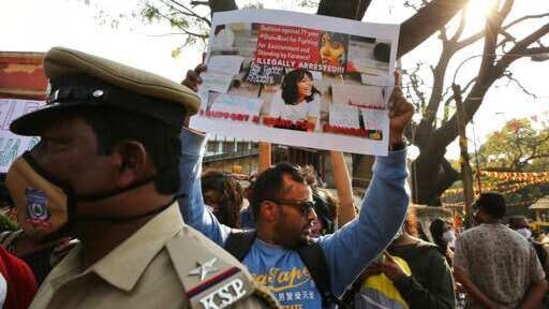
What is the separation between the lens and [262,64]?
221 cm

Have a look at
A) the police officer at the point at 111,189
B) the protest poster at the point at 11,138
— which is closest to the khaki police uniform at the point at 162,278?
the police officer at the point at 111,189

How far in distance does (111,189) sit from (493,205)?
11.9ft

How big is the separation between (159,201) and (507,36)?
13517mm

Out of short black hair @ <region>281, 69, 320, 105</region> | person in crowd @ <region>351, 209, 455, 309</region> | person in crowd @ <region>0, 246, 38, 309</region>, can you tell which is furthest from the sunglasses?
person in crowd @ <region>0, 246, 38, 309</region>

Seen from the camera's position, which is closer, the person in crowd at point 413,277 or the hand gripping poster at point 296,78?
the hand gripping poster at point 296,78

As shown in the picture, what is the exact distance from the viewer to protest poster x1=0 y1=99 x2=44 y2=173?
4.24 meters

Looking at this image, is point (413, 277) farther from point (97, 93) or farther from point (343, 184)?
point (97, 93)

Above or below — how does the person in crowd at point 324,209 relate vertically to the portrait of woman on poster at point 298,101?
below

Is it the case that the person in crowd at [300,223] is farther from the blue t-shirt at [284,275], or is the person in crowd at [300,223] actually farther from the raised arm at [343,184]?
the raised arm at [343,184]

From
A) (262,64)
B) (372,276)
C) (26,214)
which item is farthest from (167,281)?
(372,276)

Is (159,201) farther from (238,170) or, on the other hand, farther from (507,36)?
(507,36)

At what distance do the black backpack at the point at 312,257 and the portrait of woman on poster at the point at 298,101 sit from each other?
45 cm

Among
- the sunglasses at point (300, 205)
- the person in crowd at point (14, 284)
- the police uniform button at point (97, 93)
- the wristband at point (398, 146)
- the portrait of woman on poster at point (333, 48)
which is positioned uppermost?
the portrait of woman on poster at point (333, 48)

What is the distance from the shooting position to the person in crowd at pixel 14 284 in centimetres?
169
